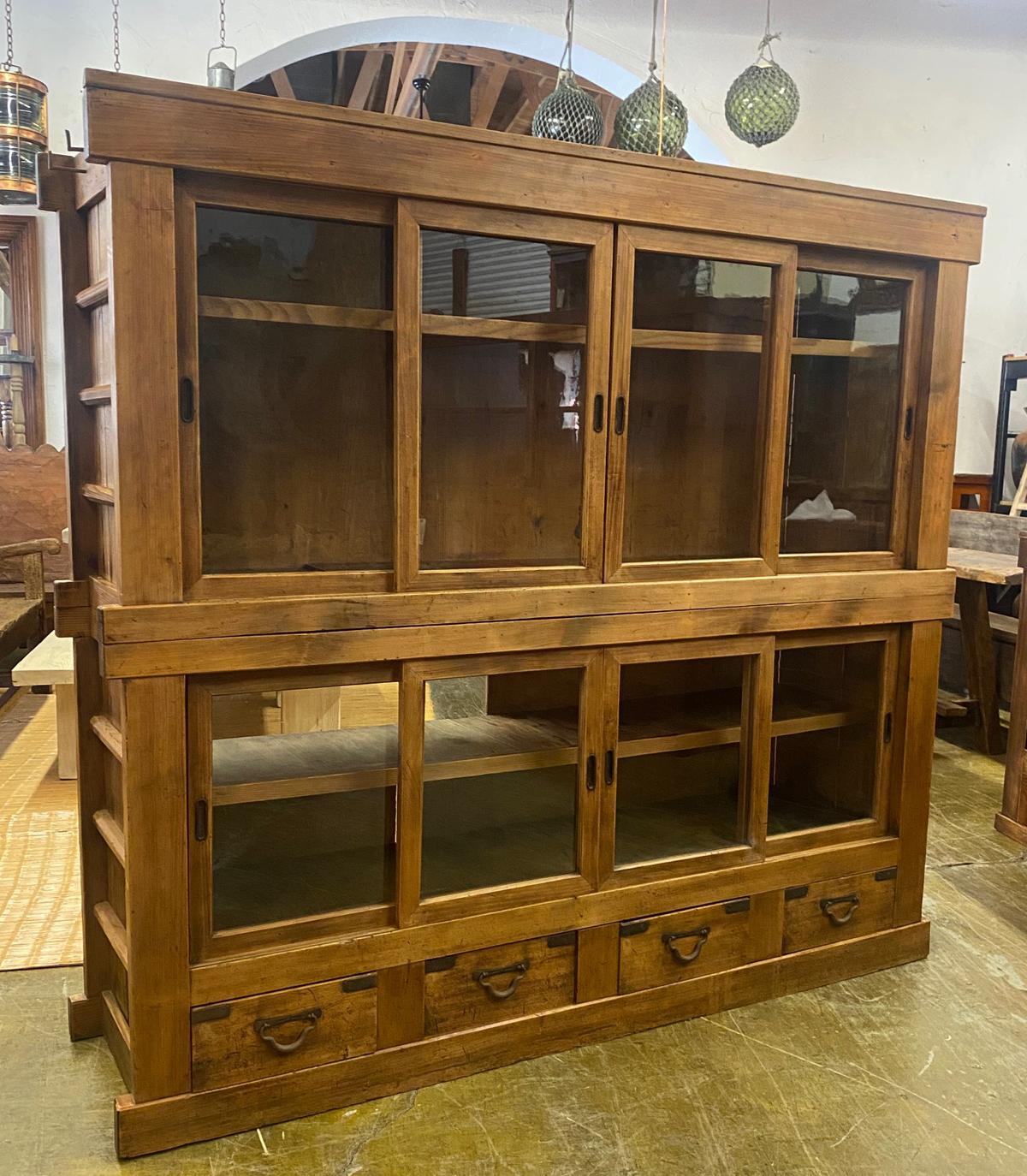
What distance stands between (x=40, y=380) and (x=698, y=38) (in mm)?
3501

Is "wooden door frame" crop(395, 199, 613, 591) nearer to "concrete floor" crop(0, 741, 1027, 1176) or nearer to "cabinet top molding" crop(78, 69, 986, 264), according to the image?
"cabinet top molding" crop(78, 69, 986, 264)

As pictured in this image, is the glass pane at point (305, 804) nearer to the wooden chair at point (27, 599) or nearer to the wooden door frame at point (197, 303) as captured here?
the wooden door frame at point (197, 303)

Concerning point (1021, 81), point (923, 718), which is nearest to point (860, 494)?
point (923, 718)

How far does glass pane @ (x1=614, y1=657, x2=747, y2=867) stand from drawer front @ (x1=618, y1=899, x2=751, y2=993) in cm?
13

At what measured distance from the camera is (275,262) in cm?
173

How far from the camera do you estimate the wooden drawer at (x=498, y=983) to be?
1.95 m

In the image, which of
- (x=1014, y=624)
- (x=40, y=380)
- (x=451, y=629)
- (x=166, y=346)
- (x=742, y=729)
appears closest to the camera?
(x=166, y=346)

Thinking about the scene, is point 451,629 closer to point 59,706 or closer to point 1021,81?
point 59,706

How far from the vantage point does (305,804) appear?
1885mm

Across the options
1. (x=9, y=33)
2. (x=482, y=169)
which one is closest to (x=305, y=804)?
(x=482, y=169)

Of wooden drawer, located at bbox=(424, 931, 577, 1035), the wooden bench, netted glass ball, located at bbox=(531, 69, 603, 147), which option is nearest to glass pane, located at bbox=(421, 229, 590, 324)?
netted glass ball, located at bbox=(531, 69, 603, 147)

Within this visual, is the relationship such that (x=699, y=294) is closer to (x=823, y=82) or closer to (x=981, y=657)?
(x=981, y=657)

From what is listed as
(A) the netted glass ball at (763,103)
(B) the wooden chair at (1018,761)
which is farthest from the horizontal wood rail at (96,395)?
(B) the wooden chair at (1018,761)

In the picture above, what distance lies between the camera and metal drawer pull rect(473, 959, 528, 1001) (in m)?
1.97
